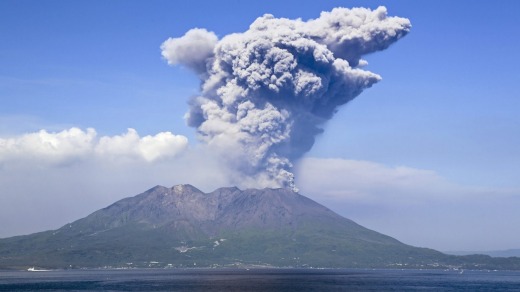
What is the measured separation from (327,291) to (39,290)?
242 ft

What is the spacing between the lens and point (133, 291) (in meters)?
158

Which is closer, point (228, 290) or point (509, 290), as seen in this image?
point (228, 290)

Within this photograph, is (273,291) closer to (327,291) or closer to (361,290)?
(327,291)

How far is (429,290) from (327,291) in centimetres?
3020

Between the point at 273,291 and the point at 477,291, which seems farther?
the point at 477,291

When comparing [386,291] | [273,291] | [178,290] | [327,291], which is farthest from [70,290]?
[386,291]

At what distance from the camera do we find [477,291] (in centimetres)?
16912

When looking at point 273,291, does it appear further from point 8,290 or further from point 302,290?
point 8,290

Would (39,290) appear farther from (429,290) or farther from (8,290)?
(429,290)

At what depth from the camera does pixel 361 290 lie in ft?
543

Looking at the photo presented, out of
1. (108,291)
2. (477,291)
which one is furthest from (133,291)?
(477,291)

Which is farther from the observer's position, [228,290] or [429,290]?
[429,290]

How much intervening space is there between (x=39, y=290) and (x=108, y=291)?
1863 cm

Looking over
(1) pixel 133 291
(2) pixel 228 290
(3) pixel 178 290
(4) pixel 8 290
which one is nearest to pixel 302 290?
(2) pixel 228 290
